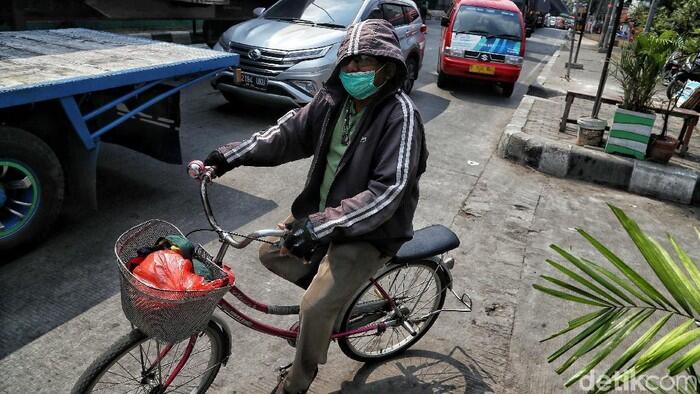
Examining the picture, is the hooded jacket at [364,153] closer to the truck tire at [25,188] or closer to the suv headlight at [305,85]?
the truck tire at [25,188]

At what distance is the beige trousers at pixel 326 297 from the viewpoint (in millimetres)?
2367

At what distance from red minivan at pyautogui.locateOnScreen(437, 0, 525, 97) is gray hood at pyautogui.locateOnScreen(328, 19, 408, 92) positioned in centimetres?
843

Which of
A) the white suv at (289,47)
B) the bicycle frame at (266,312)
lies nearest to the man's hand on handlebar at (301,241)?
the bicycle frame at (266,312)

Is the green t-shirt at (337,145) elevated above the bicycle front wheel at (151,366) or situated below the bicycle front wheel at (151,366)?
above

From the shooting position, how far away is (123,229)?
4.20 m

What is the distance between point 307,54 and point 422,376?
4946 mm

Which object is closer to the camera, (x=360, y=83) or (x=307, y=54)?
(x=360, y=83)

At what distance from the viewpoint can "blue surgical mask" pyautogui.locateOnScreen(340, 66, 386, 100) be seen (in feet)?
7.86

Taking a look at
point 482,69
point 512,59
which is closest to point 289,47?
point 482,69

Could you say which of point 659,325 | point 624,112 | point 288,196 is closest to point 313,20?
point 288,196

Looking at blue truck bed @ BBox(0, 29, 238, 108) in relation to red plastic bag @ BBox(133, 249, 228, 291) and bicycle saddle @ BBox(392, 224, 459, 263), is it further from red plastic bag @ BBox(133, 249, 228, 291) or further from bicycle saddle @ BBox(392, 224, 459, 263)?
bicycle saddle @ BBox(392, 224, 459, 263)

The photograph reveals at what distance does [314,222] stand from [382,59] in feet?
2.61

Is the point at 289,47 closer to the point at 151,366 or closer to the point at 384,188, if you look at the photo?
the point at 384,188

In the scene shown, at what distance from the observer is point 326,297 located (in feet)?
7.72
